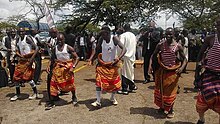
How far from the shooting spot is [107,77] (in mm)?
6051

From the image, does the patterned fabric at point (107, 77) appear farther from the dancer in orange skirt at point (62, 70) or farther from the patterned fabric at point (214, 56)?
the patterned fabric at point (214, 56)

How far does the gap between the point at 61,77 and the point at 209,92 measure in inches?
121

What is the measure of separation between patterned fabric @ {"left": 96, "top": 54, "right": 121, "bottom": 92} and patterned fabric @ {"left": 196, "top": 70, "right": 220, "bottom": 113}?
204 cm

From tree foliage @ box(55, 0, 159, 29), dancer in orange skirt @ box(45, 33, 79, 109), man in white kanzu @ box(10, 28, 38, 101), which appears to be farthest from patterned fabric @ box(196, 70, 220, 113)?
tree foliage @ box(55, 0, 159, 29)

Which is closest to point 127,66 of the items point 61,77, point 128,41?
point 128,41

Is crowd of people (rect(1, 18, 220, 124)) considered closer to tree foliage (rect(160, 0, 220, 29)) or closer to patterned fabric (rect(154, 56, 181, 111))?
patterned fabric (rect(154, 56, 181, 111))

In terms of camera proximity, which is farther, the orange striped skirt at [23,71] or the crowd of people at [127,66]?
the orange striped skirt at [23,71]

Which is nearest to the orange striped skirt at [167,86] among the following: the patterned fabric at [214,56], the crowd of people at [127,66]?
the crowd of people at [127,66]

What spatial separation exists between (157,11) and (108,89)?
13487 mm

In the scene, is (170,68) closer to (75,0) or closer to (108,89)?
(108,89)

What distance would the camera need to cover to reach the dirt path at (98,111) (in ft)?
17.7

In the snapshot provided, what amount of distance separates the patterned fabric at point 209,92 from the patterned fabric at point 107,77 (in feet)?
6.69

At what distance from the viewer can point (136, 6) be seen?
1838 centimetres

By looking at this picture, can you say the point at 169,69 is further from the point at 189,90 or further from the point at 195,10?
the point at 195,10
